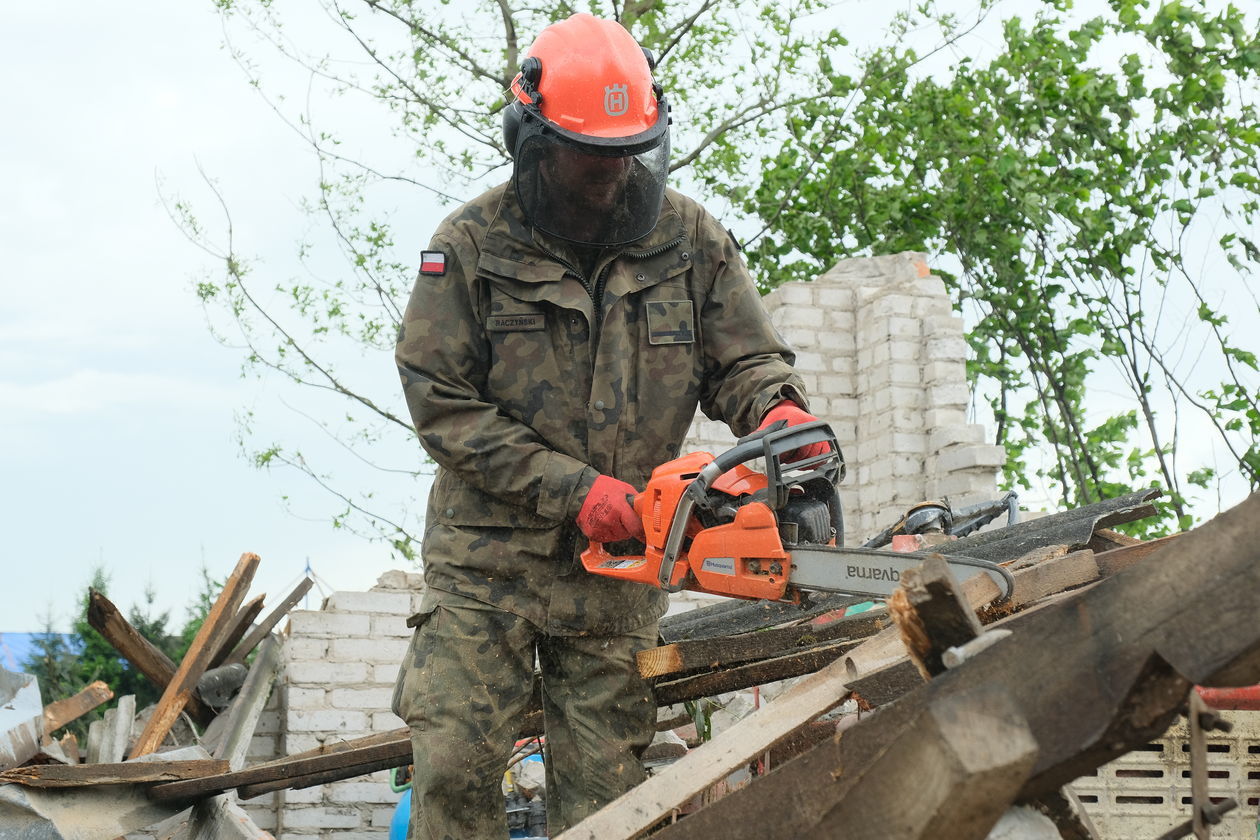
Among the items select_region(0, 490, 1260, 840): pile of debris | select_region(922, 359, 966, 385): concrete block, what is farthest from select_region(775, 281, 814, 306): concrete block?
select_region(0, 490, 1260, 840): pile of debris

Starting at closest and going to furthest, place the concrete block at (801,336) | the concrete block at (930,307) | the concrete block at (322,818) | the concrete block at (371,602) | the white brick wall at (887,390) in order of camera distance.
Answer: the concrete block at (322,818)
the concrete block at (371,602)
the white brick wall at (887,390)
the concrete block at (930,307)
the concrete block at (801,336)

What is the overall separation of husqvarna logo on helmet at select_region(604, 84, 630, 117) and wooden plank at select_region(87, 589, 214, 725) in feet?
16.6

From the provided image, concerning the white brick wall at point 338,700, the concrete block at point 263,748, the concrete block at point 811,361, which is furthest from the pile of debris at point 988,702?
the concrete block at point 263,748

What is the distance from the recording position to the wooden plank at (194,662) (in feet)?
22.0

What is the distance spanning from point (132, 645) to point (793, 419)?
5641 millimetres

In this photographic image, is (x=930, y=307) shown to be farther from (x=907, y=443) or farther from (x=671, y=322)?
(x=671, y=322)

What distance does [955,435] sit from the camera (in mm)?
7676

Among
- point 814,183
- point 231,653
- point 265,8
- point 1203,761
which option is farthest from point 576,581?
point 265,8

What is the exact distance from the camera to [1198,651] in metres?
1.36

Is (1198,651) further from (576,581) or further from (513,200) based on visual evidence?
(513,200)

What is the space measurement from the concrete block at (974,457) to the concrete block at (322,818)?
13.3 ft

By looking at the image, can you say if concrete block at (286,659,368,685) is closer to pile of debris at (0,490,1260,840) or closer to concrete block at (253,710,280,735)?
concrete block at (253,710,280,735)

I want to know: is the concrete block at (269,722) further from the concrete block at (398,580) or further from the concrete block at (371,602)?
the concrete block at (398,580)

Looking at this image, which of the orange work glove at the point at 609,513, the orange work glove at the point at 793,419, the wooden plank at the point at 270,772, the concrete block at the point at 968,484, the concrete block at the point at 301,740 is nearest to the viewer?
Answer: the orange work glove at the point at 793,419
